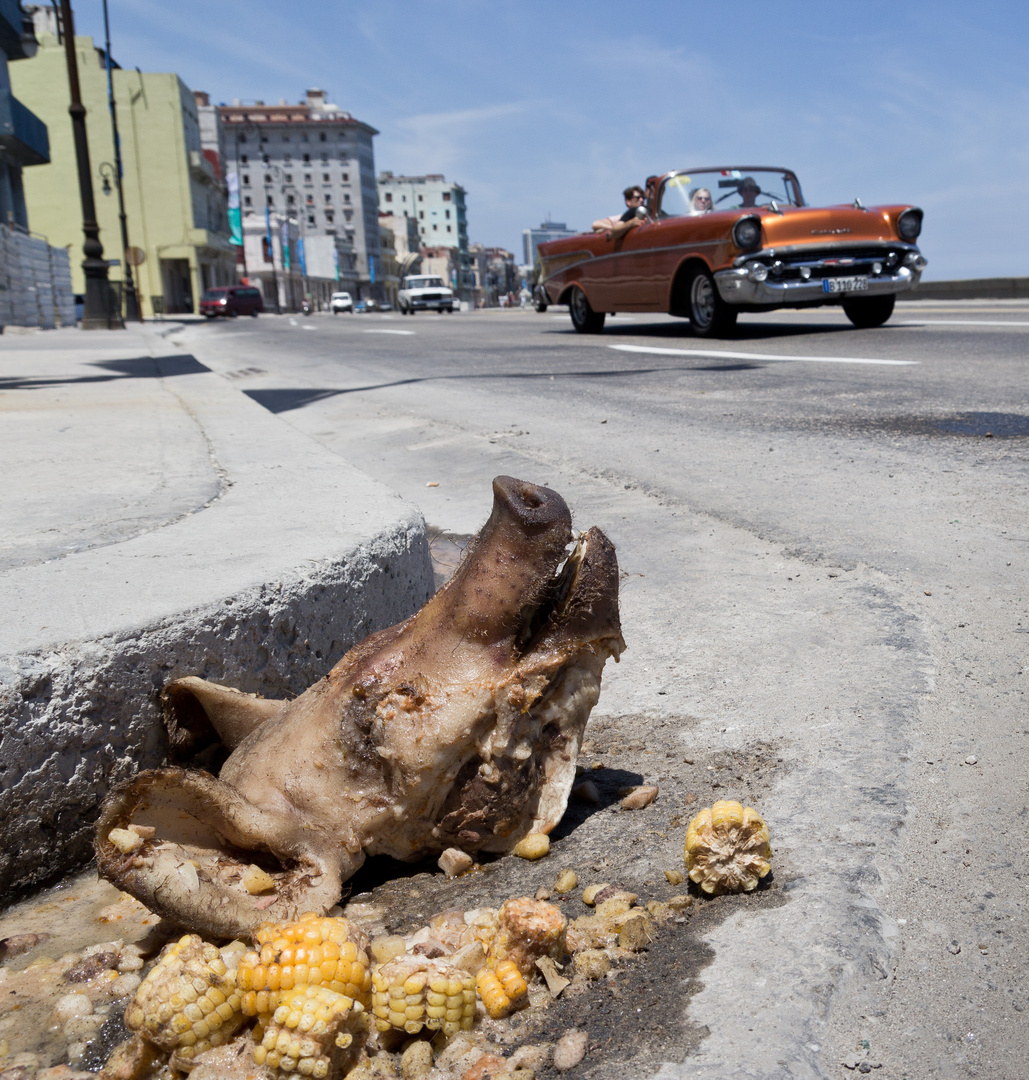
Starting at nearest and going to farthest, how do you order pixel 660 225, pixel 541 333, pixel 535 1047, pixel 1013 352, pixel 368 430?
pixel 535 1047, pixel 368 430, pixel 1013 352, pixel 660 225, pixel 541 333

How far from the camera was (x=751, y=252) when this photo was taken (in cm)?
1013

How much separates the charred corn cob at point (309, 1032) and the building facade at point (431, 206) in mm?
164062

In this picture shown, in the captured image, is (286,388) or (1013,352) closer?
(1013,352)

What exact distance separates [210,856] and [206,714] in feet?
0.85

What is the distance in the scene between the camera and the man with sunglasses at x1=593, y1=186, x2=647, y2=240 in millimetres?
11800

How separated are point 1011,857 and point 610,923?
51cm

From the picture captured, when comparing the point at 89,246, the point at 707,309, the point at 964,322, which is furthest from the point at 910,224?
the point at 89,246

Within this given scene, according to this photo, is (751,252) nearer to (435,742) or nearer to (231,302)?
(435,742)

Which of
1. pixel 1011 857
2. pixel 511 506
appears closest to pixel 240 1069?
pixel 511 506

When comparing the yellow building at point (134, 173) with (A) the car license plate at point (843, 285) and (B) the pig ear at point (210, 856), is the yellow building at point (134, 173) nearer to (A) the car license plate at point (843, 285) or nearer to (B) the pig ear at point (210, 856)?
(A) the car license plate at point (843, 285)

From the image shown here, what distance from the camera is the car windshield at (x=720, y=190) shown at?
11195 millimetres

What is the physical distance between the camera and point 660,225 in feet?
36.8

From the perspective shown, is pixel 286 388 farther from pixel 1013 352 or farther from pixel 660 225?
pixel 1013 352

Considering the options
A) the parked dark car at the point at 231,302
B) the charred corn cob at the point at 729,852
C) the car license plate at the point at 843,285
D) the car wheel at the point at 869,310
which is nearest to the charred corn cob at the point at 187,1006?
the charred corn cob at the point at 729,852
